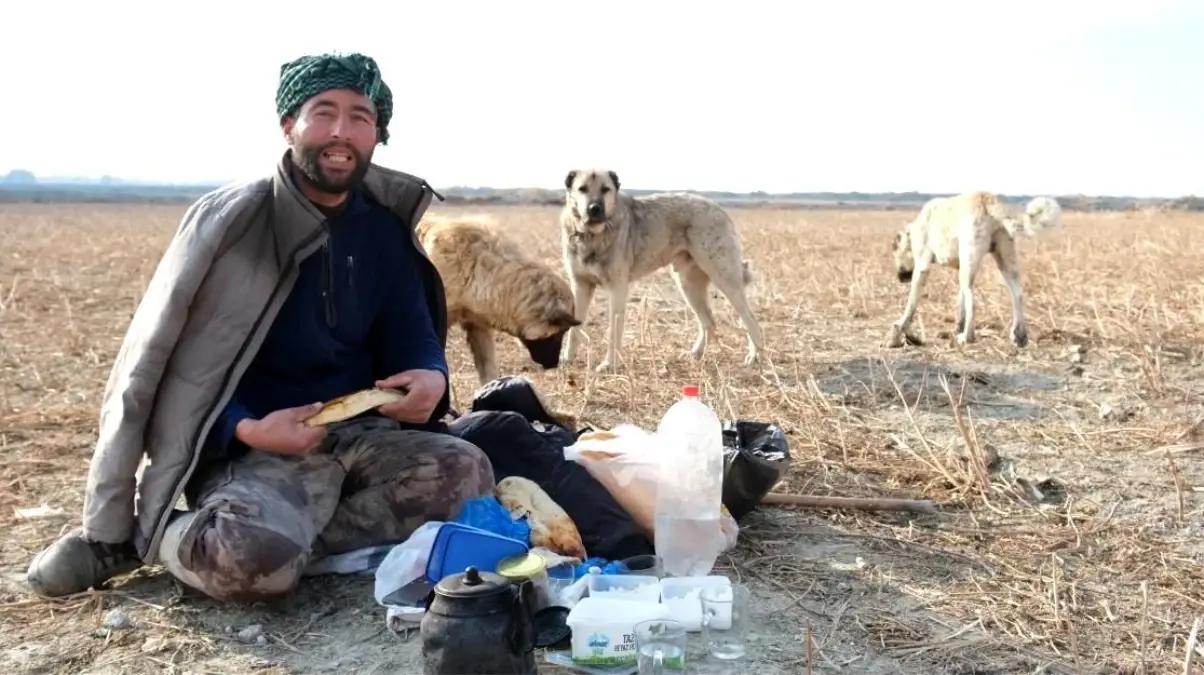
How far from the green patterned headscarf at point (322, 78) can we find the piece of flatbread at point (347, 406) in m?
1.05

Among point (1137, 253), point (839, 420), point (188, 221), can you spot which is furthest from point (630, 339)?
point (1137, 253)

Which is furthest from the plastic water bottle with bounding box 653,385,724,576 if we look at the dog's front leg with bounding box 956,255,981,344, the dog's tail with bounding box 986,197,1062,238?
the dog's tail with bounding box 986,197,1062,238

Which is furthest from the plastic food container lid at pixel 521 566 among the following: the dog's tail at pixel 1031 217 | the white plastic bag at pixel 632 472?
the dog's tail at pixel 1031 217

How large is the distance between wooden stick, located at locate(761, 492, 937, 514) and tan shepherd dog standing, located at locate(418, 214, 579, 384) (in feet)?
8.12

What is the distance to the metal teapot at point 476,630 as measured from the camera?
2670 millimetres

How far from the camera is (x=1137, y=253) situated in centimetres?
1587

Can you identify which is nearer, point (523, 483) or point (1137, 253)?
point (523, 483)

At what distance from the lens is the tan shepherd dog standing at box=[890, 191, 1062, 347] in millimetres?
9375

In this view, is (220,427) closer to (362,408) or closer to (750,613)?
(362,408)

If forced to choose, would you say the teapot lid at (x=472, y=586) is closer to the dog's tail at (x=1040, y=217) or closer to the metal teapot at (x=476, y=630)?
the metal teapot at (x=476, y=630)

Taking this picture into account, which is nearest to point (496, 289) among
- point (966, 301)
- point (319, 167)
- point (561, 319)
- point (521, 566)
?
point (561, 319)

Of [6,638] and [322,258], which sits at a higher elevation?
[322,258]

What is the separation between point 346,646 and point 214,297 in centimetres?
127

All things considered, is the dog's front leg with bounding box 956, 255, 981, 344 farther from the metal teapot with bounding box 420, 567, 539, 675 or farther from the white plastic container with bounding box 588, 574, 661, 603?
the metal teapot with bounding box 420, 567, 539, 675
